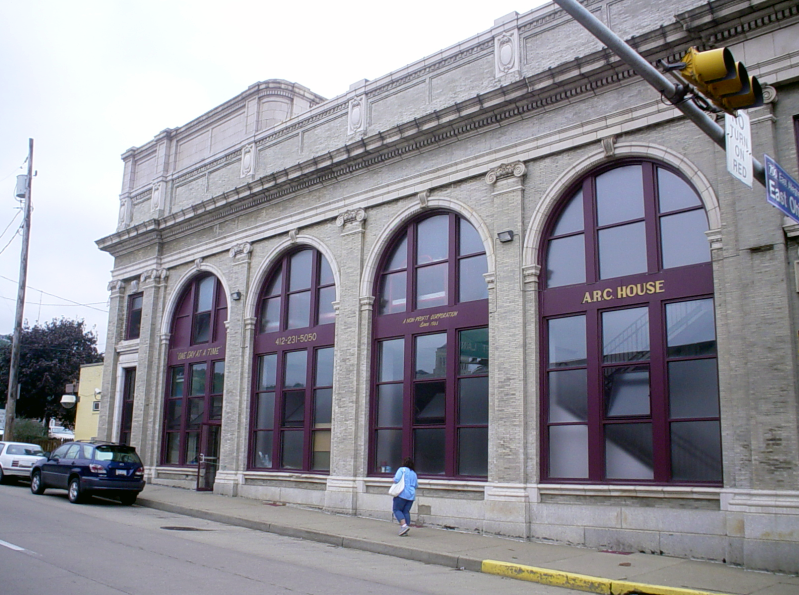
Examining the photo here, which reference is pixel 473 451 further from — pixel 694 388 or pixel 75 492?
pixel 75 492

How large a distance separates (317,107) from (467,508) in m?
12.9

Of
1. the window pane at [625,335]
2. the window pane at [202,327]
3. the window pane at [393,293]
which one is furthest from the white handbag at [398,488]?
the window pane at [202,327]

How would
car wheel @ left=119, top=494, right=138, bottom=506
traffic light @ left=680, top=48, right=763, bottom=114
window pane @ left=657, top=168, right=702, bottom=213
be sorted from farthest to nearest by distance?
car wheel @ left=119, top=494, right=138, bottom=506
window pane @ left=657, top=168, right=702, bottom=213
traffic light @ left=680, top=48, right=763, bottom=114

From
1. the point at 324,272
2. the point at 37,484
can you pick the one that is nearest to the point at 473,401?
the point at 324,272

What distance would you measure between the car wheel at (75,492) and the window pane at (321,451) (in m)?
6.14

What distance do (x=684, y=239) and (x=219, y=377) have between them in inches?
627

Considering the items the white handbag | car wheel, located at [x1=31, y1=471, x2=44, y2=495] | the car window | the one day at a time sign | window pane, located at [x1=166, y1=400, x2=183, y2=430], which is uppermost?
the one day at a time sign

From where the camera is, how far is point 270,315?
23.2m

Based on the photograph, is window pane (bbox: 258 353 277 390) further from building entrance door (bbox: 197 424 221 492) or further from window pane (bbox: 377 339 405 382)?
window pane (bbox: 377 339 405 382)

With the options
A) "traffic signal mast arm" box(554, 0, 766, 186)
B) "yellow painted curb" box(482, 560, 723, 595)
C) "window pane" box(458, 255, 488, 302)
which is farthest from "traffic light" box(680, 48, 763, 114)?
"window pane" box(458, 255, 488, 302)

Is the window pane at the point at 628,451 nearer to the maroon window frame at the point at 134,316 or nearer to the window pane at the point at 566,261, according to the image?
the window pane at the point at 566,261

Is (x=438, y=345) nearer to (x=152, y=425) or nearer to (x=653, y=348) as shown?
(x=653, y=348)

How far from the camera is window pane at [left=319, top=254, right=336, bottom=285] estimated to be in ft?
70.6

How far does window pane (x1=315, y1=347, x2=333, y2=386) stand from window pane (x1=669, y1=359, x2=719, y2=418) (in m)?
9.85
